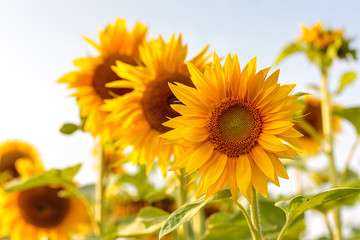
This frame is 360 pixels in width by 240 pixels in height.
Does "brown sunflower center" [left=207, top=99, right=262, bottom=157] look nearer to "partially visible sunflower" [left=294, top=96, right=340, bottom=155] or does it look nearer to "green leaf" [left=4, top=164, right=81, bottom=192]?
"green leaf" [left=4, top=164, right=81, bottom=192]

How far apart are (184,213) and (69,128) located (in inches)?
51.5

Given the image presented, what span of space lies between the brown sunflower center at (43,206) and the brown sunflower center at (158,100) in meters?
1.35

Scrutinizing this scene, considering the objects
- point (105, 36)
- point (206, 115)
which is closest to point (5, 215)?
point (105, 36)

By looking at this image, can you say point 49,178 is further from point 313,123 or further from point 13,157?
point 313,123

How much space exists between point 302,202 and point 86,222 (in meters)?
2.25

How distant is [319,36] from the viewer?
288cm

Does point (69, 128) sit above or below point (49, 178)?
above

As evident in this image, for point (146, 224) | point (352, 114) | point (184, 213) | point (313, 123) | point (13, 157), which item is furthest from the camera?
point (13, 157)

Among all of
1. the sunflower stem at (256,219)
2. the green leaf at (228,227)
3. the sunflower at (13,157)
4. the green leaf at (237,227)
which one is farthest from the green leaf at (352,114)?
the sunflower at (13,157)

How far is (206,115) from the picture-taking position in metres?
1.18

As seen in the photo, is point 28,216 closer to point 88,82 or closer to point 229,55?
point 88,82

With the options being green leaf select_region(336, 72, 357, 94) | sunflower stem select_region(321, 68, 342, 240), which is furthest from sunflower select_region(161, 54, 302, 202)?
green leaf select_region(336, 72, 357, 94)

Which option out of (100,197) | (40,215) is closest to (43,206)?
(40,215)

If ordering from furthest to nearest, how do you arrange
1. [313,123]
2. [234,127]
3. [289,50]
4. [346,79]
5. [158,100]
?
[313,123]
[289,50]
[346,79]
[158,100]
[234,127]
